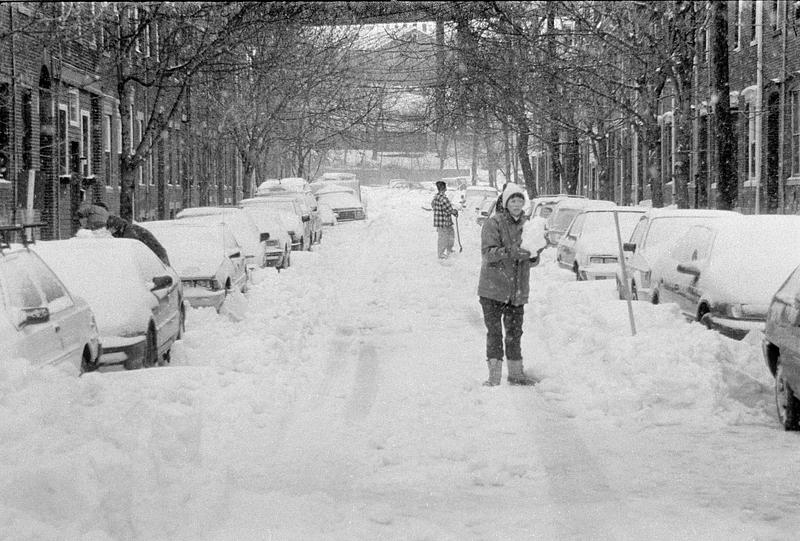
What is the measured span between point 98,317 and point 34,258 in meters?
1.68

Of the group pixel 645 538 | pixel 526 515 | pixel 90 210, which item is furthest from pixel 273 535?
pixel 90 210

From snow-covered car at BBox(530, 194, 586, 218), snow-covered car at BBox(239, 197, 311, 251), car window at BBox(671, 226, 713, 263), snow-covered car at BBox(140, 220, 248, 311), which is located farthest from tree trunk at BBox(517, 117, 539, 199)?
car window at BBox(671, 226, 713, 263)

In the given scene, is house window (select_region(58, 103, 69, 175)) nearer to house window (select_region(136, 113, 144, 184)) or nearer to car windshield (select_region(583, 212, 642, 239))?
house window (select_region(136, 113, 144, 184))

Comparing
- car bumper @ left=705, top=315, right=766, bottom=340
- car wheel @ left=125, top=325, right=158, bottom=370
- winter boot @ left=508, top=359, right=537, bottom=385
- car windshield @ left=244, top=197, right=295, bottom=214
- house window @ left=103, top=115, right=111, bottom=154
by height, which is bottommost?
winter boot @ left=508, top=359, right=537, bottom=385

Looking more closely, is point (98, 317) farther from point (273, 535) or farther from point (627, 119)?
point (627, 119)

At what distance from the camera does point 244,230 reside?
23.6 m

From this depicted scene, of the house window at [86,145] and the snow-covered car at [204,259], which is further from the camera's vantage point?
the house window at [86,145]

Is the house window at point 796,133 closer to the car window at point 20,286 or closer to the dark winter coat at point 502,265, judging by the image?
the dark winter coat at point 502,265

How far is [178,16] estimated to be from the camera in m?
18.5

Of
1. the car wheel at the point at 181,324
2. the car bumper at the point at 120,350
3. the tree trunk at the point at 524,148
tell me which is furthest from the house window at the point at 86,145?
the car bumper at the point at 120,350

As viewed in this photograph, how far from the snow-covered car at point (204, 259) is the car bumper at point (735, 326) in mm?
6894

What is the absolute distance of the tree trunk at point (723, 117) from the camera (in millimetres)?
17638

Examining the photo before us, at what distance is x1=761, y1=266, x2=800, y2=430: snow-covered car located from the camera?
27.8 feet

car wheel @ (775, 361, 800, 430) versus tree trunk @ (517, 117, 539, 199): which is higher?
tree trunk @ (517, 117, 539, 199)
